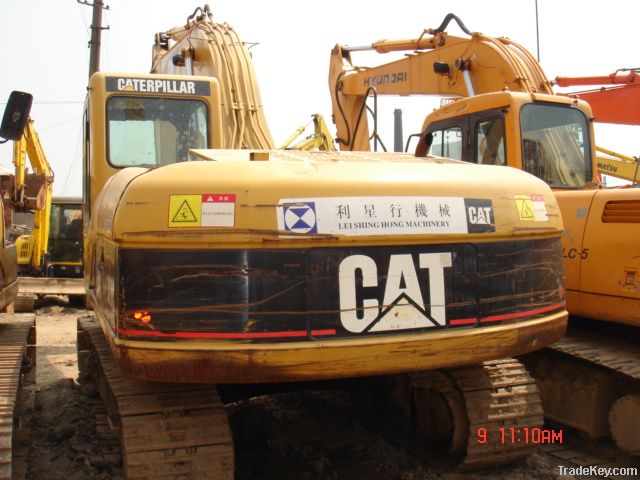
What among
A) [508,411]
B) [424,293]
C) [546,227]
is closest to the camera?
[424,293]

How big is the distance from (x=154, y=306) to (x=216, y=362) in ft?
1.13

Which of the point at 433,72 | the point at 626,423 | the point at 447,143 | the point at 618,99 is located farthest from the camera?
the point at 618,99

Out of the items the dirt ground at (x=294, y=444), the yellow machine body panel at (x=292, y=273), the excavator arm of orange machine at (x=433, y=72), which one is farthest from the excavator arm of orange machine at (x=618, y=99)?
the yellow machine body panel at (x=292, y=273)

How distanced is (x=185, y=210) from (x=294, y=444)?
2.11 meters

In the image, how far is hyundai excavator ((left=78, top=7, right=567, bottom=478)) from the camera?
290cm

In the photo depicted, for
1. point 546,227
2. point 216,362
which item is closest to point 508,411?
point 546,227

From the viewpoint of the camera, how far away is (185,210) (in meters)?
2.93

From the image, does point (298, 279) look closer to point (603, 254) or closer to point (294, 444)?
point (294, 444)

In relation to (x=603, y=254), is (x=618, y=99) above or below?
above

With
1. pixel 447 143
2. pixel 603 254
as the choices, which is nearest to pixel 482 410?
pixel 603 254

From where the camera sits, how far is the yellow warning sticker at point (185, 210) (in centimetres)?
291

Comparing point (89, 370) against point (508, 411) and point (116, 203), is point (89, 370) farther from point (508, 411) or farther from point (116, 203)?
point (508, 411)

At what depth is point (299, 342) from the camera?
294 centimetres

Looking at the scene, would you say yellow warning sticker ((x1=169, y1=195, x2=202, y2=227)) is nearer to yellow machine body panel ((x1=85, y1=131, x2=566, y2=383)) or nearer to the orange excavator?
yellow machine body panel ((x1=85, y1=131, x2=566, y2=383))
